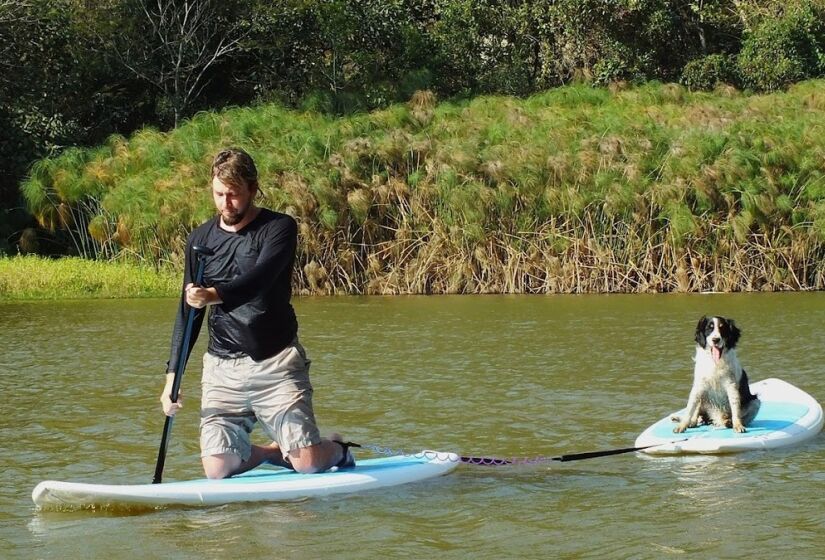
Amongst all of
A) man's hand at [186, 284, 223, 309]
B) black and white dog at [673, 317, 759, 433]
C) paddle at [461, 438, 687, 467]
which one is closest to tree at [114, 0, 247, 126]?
black and white dog at [673, 317, 759, 433]

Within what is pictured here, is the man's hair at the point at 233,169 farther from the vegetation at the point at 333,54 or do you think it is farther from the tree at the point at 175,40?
the tree at the point at 175,40

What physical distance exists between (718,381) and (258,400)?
2948 millimetres

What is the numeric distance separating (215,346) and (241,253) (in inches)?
21.3

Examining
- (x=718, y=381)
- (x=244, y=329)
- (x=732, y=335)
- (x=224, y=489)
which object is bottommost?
(x=224, y=489)

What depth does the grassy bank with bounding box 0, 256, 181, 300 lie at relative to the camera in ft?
67.8

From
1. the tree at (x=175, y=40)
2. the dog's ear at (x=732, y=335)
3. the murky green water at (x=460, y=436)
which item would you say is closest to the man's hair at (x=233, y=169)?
the murky green water at (x=460, y=436)

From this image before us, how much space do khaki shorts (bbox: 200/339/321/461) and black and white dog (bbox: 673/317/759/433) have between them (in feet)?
8.28

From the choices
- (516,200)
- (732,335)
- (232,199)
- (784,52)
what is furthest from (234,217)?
(784,52)

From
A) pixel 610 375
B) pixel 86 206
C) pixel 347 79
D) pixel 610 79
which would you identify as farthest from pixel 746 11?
pixel 610 375

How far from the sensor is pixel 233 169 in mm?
6180

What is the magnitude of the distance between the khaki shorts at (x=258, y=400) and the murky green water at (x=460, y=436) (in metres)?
0.37

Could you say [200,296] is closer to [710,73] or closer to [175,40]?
[175,40]

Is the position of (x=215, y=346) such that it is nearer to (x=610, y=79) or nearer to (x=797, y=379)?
(x=797, y=379)

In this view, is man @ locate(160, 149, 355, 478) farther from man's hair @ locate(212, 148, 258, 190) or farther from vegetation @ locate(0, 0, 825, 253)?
vegetation @ locate(0, 0, 825, 253)
